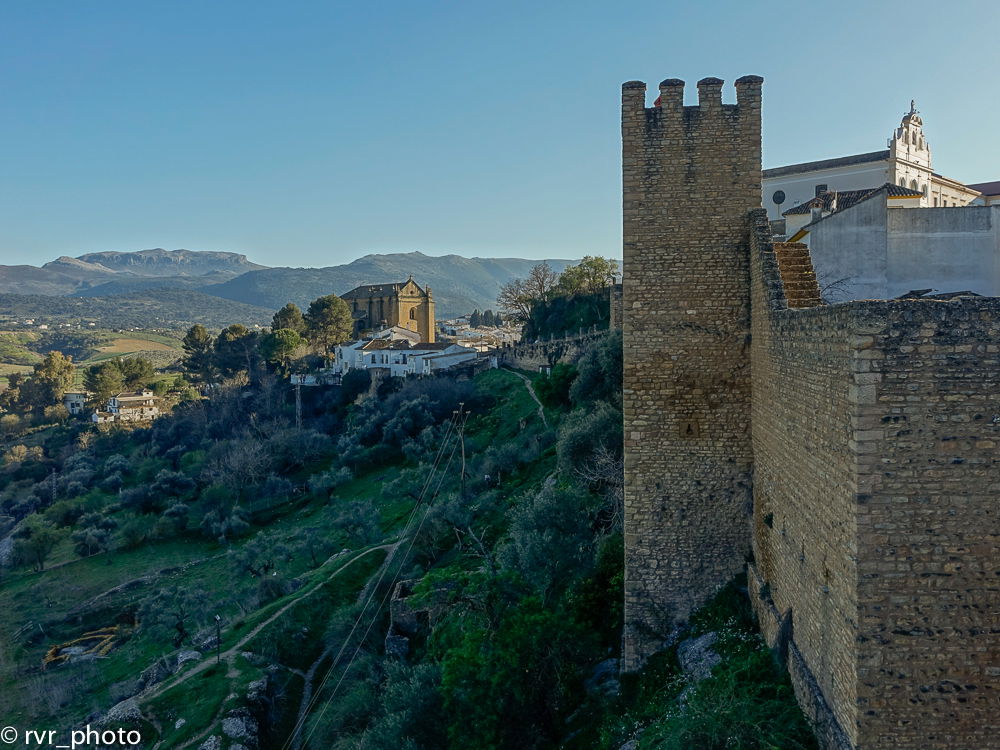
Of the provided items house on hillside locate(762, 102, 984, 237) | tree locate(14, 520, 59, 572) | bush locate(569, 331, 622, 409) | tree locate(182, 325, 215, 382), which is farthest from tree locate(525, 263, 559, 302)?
tree locate(14, 520, 59, 572)

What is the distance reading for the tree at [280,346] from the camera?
59250mm

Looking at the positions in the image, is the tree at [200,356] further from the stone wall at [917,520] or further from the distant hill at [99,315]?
the distant hill at [99,315]

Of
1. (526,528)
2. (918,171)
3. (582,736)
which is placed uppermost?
(918,171)

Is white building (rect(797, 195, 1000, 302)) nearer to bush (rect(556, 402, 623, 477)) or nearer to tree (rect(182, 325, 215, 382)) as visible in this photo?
bush (rect(556, 402, 623, 477))

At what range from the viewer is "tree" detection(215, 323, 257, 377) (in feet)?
204

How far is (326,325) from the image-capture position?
212 ft

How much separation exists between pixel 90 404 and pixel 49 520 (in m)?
28.8

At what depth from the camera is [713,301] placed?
884 centimetres

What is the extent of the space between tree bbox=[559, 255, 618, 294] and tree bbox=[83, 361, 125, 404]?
144ft

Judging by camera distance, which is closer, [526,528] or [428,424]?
[526,528]

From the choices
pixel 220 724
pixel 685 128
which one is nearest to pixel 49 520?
pixel 220 724

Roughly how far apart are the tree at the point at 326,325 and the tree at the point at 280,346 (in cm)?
420

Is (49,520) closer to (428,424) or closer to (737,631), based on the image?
(428,424)

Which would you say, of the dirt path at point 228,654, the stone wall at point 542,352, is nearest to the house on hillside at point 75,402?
the stone wall at point 542,352
